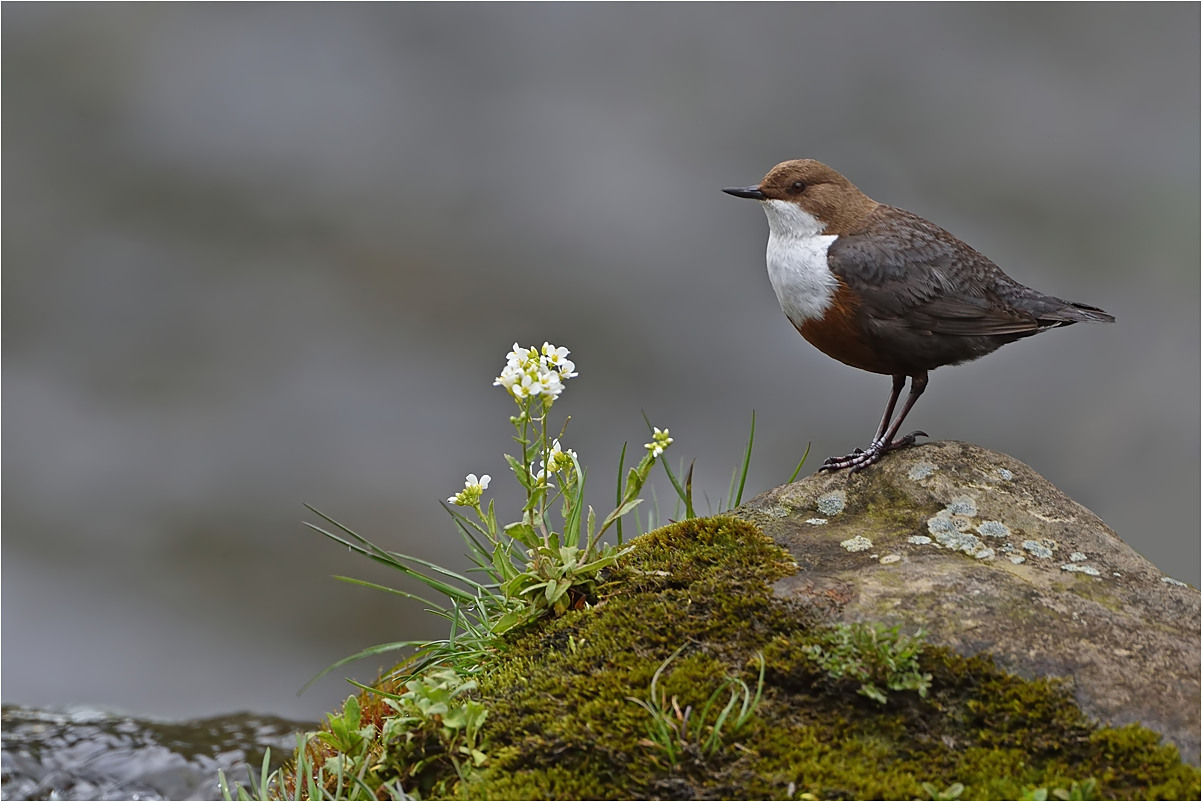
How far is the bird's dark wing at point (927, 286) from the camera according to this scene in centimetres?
424

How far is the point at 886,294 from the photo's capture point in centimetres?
423

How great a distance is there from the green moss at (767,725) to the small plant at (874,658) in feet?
0.12

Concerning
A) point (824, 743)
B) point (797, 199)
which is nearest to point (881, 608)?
point (824, 743)

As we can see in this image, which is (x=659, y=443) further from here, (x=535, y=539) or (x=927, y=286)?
(x=927, y=286)

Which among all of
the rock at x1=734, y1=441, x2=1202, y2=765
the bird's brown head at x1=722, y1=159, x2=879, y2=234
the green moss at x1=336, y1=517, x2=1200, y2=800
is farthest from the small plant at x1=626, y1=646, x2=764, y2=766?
the bird's brown head at x1=722, y1=159, x2=879, y2=234

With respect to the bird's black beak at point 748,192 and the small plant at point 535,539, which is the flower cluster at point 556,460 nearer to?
the small plant at point 535,539

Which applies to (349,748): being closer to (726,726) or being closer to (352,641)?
(726,726)

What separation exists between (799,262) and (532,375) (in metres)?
1.62

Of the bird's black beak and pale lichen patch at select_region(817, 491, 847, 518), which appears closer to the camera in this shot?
pale lichen patch at select_region(817, 491, 847, 518)

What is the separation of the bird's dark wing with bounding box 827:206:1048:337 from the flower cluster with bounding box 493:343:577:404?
4.93 ft

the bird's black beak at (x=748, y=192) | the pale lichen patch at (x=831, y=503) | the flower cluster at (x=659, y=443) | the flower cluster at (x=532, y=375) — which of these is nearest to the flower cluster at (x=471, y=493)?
the flower cluster at (x=532, y=375)

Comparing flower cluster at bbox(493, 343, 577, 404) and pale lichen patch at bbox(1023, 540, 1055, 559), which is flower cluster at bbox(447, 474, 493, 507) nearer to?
flower cluster at bbox(493, 343, 577, 404)

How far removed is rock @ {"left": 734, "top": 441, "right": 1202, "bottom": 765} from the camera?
112 inches

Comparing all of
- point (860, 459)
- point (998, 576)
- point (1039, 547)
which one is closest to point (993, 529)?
point (1039, 547)
